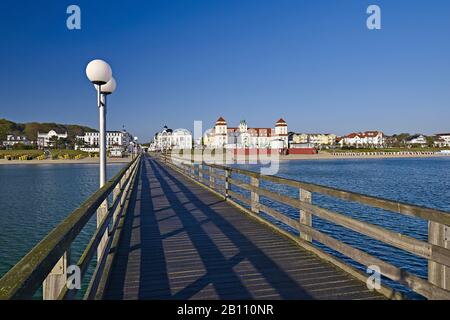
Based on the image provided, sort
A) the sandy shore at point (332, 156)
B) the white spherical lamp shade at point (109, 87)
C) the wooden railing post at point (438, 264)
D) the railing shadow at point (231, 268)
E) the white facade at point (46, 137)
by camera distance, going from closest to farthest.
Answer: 1. the wooden railing post at point (438, 264)
2. the railing shadow at point (231, 268)
3. the white spherical lamp shade at point (109, 87)
4. the sandy shore at point (332, 156)
5. the white facade at point (46, 137)

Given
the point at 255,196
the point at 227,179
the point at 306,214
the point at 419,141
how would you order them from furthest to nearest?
the point at 419,141
the point at 227,179
the point at 255,196
the point at 306,214

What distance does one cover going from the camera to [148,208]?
9945 millimetres

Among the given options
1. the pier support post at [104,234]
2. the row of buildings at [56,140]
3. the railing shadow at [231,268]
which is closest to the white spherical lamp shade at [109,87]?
the railing shadow at [231,268]

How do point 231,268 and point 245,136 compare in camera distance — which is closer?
point 231,268

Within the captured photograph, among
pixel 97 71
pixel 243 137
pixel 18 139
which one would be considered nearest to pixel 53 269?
pixel 97 71

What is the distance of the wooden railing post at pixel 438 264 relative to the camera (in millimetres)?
2928

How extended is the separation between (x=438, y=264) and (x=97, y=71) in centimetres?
593

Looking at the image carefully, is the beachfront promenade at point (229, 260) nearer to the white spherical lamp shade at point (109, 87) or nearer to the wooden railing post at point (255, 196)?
the wooden railing post at point (255, 196)

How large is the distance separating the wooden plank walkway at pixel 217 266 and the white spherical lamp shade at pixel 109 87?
113 inches

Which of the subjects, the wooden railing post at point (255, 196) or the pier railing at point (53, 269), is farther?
the wooden railing post at point (255, 196)

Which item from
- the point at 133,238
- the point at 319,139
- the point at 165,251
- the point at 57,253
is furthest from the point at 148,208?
the point at 319,139

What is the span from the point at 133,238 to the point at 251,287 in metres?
3.04

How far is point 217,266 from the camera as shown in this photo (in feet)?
15.5

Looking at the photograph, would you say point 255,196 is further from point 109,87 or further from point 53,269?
point 53,269
